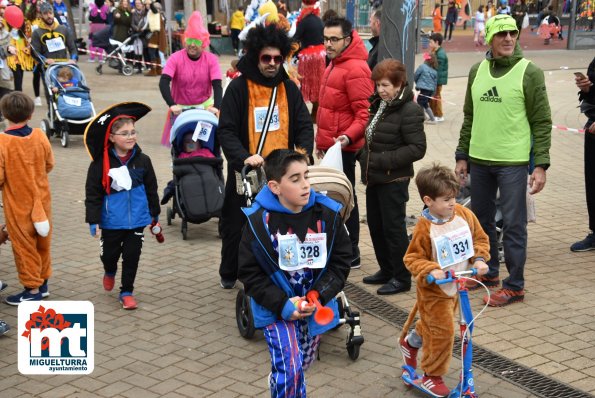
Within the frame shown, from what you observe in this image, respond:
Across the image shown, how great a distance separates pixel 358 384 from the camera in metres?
5.42

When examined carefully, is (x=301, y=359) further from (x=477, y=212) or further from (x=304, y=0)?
(x=304, y=0)

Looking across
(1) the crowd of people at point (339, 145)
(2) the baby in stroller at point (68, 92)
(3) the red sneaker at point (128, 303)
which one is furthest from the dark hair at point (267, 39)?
(2) the baby in stroller at point (68, 92)

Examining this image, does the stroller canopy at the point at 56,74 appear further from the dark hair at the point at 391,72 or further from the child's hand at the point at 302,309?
the child's hand at the point at 302,309

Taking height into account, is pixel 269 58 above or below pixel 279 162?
above

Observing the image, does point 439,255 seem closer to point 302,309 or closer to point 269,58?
point 302,309

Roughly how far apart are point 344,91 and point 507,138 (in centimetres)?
152

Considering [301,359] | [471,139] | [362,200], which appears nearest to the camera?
[301,359]

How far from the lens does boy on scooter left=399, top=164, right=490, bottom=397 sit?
4969 millimetres

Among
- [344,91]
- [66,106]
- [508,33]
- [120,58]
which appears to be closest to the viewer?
[508,33]

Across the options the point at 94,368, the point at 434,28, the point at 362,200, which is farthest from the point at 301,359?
the point at 434,28

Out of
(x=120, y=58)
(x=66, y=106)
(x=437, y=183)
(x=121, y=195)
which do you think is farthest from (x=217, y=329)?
(x=120, y=58)

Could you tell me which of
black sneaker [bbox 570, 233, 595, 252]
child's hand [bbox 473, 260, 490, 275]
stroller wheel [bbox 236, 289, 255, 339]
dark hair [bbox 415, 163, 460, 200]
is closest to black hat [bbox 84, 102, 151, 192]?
stroller wheel [bbox 236, 289, 255, 339]

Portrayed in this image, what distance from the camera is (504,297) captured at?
22.0 ft

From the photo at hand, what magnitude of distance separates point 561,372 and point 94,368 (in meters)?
2.97
